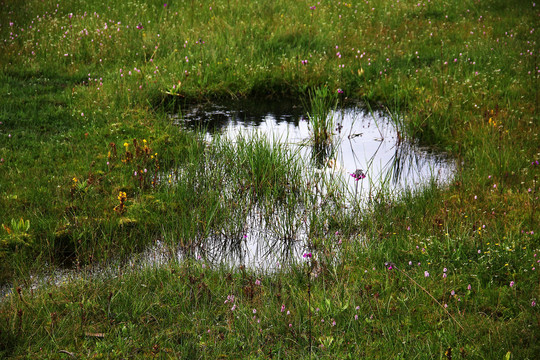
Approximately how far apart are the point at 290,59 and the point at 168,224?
5.37m

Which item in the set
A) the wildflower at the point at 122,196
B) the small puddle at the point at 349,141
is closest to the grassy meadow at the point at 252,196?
the wildflower at the point at 122,196

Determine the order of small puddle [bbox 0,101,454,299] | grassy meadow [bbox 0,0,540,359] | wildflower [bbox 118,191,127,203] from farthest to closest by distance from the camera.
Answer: wildflower [bbox 118,191,127,203] < small puddle [bbox 0,101,454,299] < grassy meadow [bbox 0,0,540,359]

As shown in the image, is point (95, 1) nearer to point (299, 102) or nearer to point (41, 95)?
point (41, 95)

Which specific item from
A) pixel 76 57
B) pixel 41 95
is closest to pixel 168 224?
pixel 41 95

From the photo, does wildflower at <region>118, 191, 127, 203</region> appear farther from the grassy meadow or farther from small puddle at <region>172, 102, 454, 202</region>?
small puddle at <region>172, 102, 454, 202</region>

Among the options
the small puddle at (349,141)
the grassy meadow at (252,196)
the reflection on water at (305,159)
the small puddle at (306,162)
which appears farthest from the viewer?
the small puddle at (349,141)

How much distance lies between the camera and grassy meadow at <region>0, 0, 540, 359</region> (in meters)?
3.60

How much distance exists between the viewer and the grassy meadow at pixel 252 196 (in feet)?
11.8

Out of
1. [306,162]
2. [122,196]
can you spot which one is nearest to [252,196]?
[306,162]

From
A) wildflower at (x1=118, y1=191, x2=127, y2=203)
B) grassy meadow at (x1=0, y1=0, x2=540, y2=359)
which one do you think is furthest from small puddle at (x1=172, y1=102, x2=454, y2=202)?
wildflower at (x1=118, y1=191, x2=127, y2=203)

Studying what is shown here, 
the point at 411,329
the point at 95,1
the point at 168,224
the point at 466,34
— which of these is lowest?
the point at 411,329

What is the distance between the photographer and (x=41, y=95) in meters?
8.04

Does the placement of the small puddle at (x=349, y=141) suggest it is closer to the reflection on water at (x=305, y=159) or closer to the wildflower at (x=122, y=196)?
the reflection on water at (x=305, y=159)

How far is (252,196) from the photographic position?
5.84 metres
